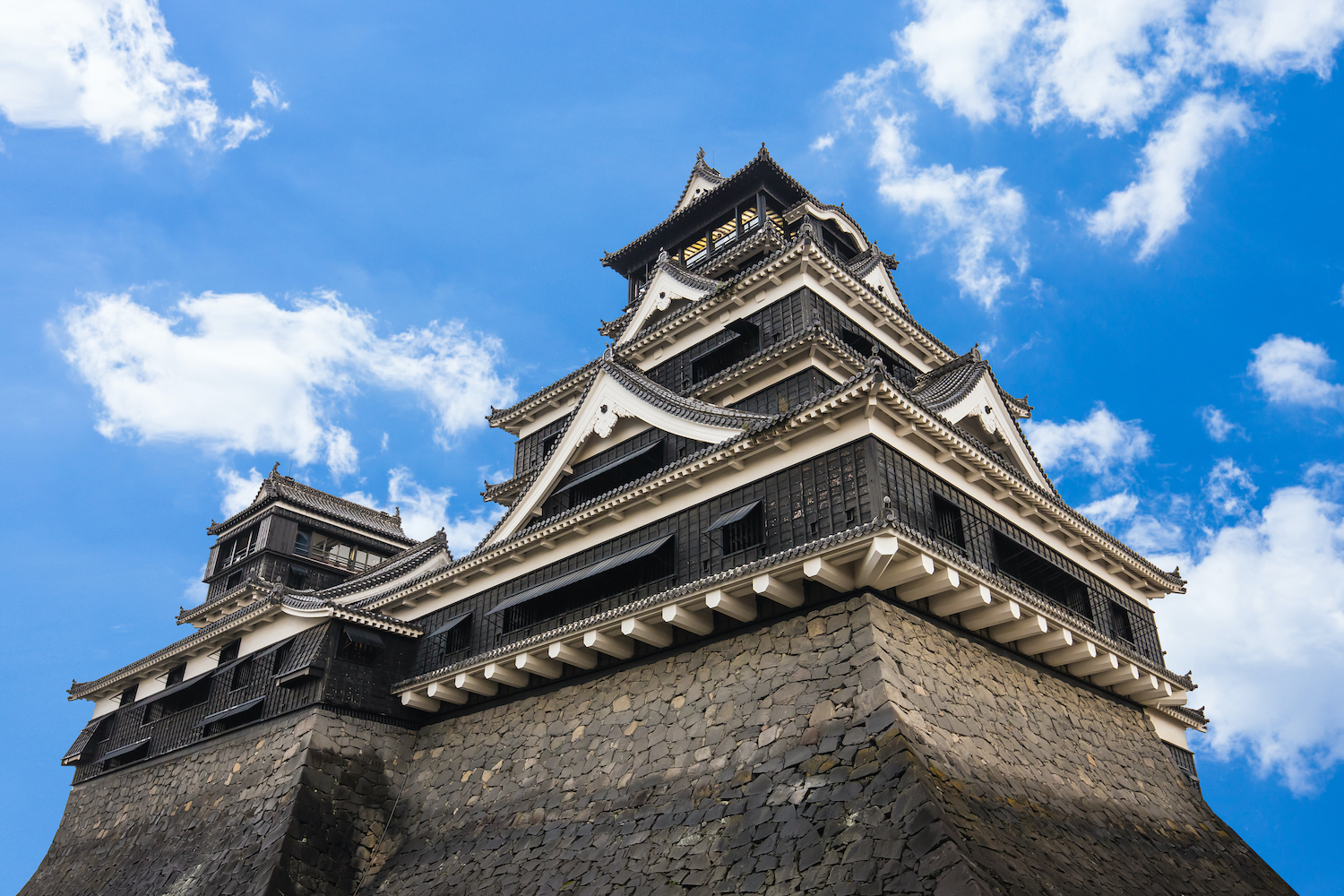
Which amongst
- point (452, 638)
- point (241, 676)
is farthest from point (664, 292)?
point (241, 676)

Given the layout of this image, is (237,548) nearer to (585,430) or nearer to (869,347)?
(585,430)

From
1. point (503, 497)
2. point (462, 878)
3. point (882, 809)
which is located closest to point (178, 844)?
point (462, 878)

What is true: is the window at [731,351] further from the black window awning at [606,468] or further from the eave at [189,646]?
A: the eave at [189,646]

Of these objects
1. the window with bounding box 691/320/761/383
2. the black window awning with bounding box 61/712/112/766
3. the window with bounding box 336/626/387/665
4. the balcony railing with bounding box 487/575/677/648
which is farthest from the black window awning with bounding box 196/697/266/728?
the window with bounding box 691/320/761/383

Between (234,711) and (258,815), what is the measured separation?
140 inches

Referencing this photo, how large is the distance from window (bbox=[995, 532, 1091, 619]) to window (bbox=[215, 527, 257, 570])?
32182 millimetres

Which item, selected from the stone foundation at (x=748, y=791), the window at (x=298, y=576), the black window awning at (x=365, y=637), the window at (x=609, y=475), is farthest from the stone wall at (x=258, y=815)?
the window at (x=298, y=576)

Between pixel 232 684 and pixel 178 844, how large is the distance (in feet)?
13.0

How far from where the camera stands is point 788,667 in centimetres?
1432

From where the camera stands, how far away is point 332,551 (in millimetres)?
40156

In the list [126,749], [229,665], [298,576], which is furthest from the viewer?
[298,576]

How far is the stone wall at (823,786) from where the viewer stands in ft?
38.7

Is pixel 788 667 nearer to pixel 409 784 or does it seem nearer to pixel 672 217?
pixel 409 784

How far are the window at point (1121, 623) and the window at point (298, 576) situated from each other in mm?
31406
